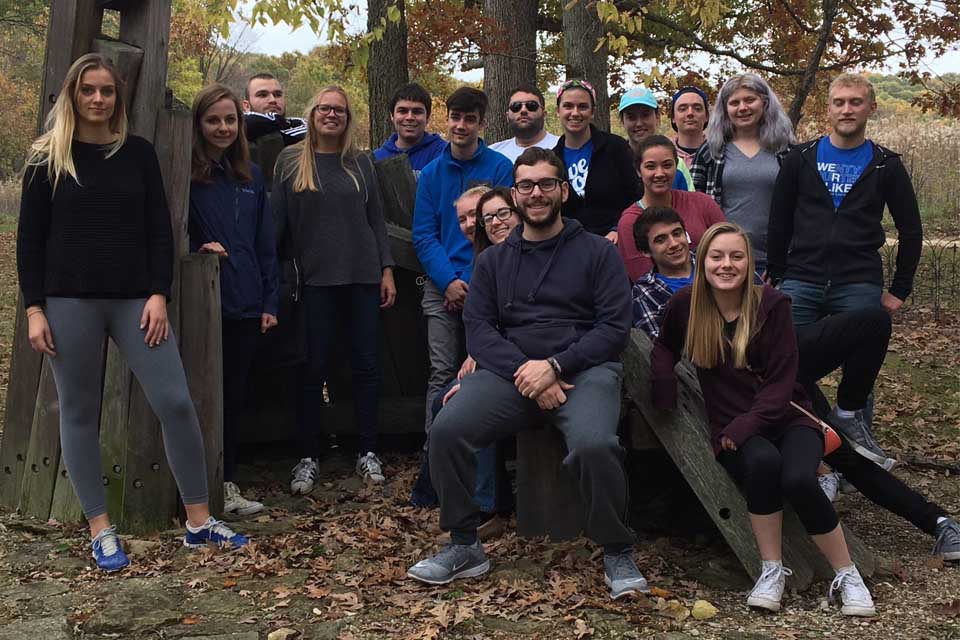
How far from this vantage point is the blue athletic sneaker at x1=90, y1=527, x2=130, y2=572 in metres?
4.70


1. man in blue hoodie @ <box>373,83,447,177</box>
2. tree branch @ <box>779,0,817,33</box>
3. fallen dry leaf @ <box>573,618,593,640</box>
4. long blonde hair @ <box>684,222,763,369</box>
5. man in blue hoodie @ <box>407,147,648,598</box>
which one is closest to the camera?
fallen dry leaf @ <box>573,618,593,640</box>

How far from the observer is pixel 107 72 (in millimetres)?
4602

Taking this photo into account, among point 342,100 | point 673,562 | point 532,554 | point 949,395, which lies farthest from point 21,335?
point 949,395

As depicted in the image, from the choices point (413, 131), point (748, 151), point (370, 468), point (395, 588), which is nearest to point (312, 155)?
point (413, 131)

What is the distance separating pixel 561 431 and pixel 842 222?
2.01 m

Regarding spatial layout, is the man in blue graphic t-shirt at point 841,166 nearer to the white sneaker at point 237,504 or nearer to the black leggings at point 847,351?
the black leggings at point 847,351

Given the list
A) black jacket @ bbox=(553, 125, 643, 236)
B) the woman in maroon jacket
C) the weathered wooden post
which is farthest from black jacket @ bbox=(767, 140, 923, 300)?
the weathered wooden post

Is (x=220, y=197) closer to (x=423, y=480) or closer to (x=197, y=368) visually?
(x=197, y=368)

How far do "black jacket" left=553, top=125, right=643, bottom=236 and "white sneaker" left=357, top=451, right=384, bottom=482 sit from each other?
1.85 meters

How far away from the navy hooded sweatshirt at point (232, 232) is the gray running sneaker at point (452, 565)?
1.79 meters

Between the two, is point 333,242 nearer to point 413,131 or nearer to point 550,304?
point 413,131

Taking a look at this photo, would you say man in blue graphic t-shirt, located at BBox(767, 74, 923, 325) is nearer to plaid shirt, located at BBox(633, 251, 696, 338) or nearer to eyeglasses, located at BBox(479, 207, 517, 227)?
plaid shirt, located at BBox(633, 251, 696, 338)

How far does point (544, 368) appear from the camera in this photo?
14.8ft

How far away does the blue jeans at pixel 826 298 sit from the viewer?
5.36 metres
